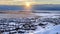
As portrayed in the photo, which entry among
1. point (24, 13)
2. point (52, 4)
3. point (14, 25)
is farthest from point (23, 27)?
point (52, 4)

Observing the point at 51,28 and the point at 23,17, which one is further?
the point at 23,17

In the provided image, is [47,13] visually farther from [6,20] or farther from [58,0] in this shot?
[6,20]

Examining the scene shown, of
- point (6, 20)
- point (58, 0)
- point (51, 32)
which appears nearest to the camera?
point (51, 32)

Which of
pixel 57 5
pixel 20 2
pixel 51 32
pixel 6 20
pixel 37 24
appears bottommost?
pixel 51 32

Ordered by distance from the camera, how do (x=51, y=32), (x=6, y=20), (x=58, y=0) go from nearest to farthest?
1. (x=51, y=32)
2. (x=6, y=20)
3. (x=58, y=0)

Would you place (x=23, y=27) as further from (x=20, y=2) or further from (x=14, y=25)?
(x=20, y=2)

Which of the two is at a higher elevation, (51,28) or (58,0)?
(58,0)

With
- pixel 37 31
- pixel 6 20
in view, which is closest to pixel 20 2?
pixel 6 20
